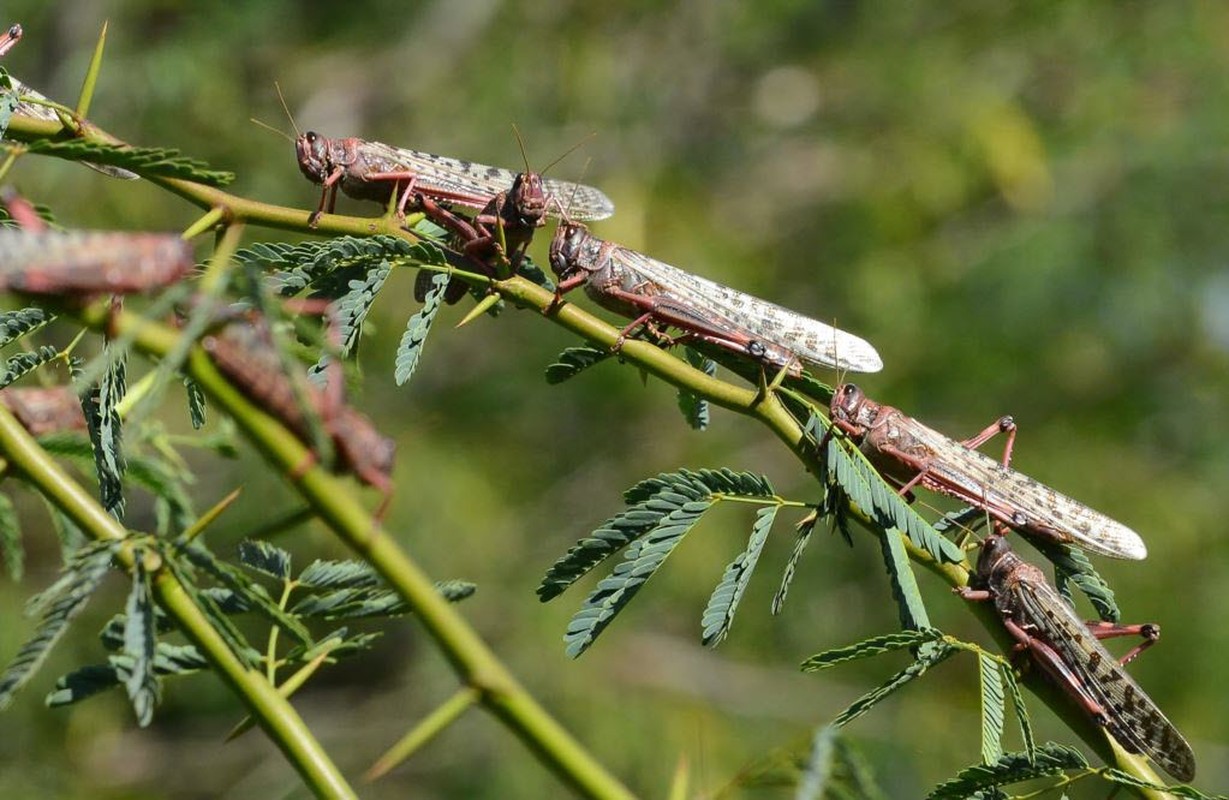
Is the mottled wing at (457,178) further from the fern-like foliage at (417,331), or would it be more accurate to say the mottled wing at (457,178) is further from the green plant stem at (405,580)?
the green plant stem at (405,580)

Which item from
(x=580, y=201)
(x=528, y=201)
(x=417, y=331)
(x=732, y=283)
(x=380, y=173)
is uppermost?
(x=732, y=283)

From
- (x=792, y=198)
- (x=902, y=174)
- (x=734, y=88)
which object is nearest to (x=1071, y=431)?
(x=902, y=174)

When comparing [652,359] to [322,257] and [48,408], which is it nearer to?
[322,257]

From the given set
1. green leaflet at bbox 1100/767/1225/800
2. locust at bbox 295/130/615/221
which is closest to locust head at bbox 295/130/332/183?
locust at bbox 295/130/615/221

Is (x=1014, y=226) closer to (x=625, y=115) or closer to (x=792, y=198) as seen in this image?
(x=792, y=198)

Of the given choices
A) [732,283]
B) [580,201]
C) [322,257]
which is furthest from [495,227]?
[732,283]

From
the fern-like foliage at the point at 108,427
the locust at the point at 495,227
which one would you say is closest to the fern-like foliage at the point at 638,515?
the locust at the point at 495,227
